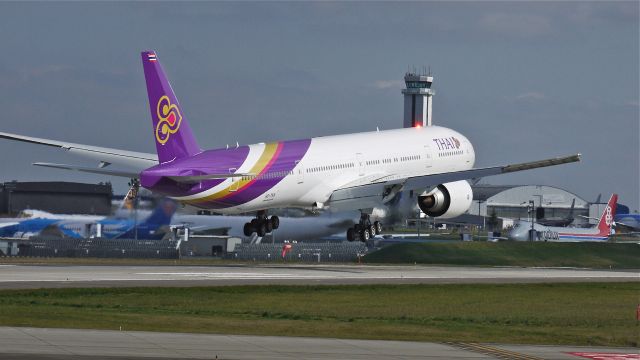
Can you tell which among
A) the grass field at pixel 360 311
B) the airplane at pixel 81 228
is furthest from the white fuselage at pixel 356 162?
the airplane at pixel 81 228

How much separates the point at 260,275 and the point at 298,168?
21.6 ft

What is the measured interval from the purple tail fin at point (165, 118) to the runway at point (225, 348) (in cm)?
2604

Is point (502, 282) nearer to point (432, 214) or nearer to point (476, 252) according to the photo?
point (432, 214)

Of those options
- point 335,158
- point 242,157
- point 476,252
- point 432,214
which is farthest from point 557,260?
point 242,157

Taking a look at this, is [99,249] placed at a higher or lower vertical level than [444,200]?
lower

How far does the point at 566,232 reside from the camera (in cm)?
12025

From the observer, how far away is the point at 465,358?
3047 centimetres

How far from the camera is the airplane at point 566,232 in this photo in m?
116

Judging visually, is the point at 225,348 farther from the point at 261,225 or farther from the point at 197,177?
the point at 261,225

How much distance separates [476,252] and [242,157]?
100.0ft

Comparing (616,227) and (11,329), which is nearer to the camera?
(11,329)

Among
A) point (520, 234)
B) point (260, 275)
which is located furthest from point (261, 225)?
point (520, 234)

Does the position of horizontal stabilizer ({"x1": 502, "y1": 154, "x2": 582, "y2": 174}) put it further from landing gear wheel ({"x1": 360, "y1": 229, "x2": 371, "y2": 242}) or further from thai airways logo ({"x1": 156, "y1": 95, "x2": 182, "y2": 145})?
thai airways logo ({"x1": 156, "y1": 95, "x2": 182, "y2": 145})

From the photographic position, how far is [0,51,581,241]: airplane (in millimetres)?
58531
